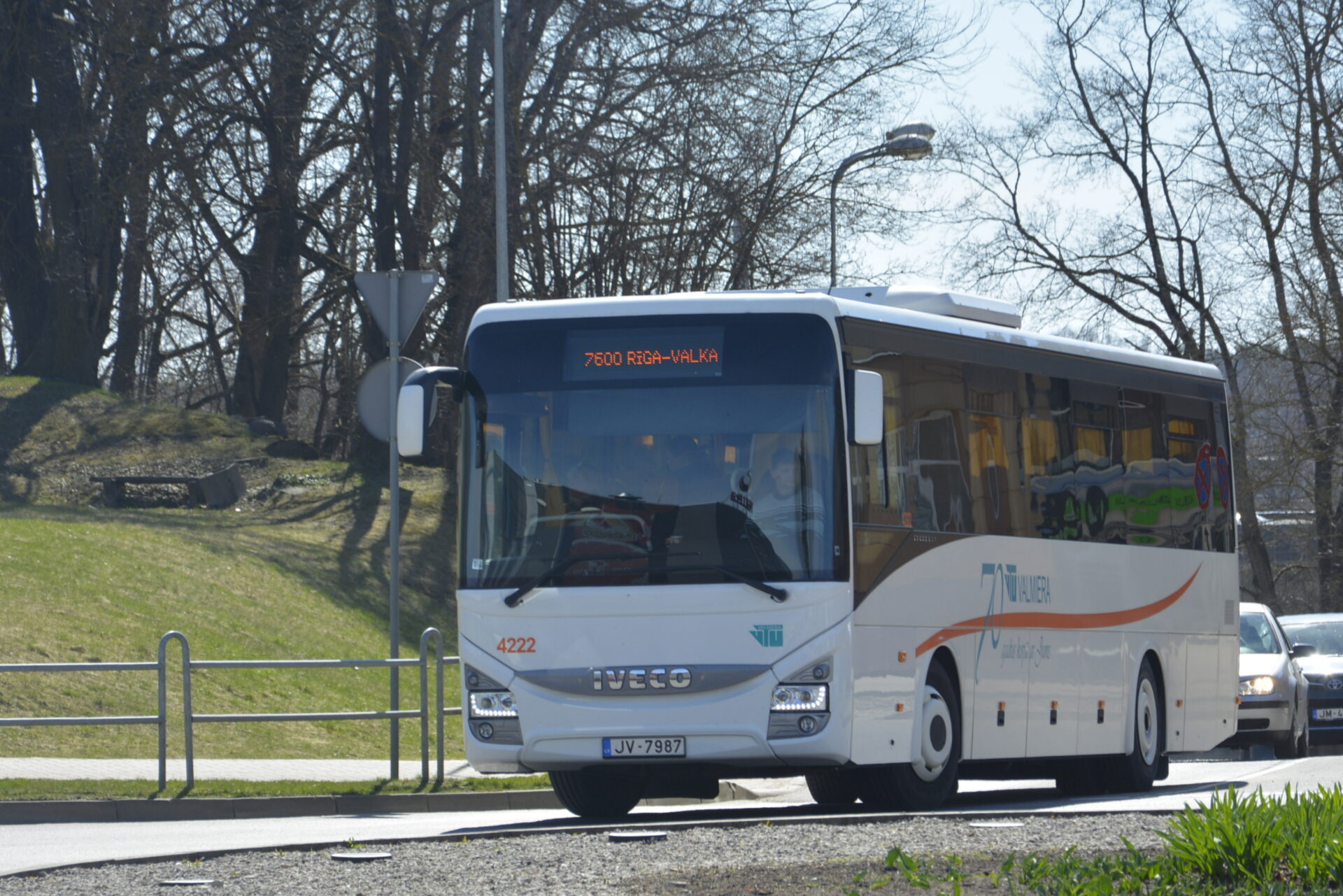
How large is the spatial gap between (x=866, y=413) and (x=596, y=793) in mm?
3134

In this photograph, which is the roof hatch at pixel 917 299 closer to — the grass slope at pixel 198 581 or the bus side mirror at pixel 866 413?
the bus side mirror at pixel 866 413

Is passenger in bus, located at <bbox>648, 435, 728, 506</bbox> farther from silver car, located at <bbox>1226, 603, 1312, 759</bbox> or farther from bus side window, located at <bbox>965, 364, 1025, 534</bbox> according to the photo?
silver car, located at <bbox>1226, 603, 1312, 759</bbox>

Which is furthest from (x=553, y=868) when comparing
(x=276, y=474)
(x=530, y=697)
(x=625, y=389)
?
(x=276, y=474)

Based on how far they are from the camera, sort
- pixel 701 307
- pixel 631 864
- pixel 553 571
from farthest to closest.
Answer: pixel 701 307, pixel 553 571, pixel 631 864

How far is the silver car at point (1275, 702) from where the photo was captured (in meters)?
21.1

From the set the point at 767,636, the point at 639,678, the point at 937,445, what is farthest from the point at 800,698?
the point at 937,445

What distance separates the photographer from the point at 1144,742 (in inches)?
618

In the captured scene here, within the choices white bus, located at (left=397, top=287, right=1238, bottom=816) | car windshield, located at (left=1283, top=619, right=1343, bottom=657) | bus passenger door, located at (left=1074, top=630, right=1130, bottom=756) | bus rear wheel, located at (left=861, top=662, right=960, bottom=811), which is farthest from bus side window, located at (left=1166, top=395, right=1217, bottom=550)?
car windshield, located at (left=1283, top=619, right=1343, bottom=657)

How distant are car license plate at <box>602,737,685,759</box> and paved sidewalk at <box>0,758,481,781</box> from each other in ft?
16.3

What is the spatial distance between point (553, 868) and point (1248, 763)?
14.0 metres

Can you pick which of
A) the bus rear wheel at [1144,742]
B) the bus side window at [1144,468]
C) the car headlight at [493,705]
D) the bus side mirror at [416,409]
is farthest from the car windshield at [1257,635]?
the bus side mirror at [416,409]

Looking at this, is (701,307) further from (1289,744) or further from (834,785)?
(1289,744)

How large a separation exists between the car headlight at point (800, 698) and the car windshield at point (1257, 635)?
1252 cm

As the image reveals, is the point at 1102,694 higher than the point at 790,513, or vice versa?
the point at 790,513
